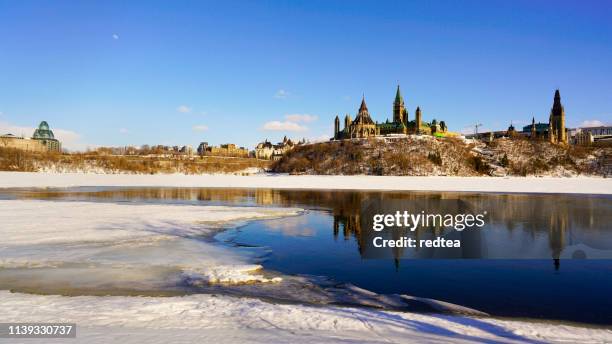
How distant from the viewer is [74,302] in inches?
338

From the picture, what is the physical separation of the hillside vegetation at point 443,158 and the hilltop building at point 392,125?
25.4 meters

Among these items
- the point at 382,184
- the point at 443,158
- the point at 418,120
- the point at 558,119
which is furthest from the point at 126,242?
the point at 558,119

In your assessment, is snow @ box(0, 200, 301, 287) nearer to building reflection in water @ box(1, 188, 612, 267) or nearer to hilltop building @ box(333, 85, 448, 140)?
building reflection in water @ box(1, 188, 612, 267)

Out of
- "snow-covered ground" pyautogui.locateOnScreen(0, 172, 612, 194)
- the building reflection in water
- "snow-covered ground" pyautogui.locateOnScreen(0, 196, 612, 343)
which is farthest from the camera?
"snow-covered ground" pyautogui.locateOnScreen(0, 172, 612, 194)

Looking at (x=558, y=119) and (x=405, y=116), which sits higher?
(x=405, y=116)

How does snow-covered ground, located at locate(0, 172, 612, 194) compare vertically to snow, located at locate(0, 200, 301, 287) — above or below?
above

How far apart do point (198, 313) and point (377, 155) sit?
103726 mm

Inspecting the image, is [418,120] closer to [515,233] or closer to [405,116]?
[405,116]

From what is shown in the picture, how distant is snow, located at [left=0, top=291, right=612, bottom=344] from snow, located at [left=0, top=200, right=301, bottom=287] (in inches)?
81.7

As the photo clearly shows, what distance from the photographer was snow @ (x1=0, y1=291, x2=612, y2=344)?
6836mm

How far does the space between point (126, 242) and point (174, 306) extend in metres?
8.13

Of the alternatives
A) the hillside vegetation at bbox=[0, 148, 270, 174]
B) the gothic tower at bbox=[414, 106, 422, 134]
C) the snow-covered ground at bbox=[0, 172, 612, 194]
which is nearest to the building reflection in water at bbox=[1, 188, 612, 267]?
the snow-covered ground at bbox=[0, 172, 612, 194]

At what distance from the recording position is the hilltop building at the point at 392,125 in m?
148

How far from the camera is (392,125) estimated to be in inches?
6073
